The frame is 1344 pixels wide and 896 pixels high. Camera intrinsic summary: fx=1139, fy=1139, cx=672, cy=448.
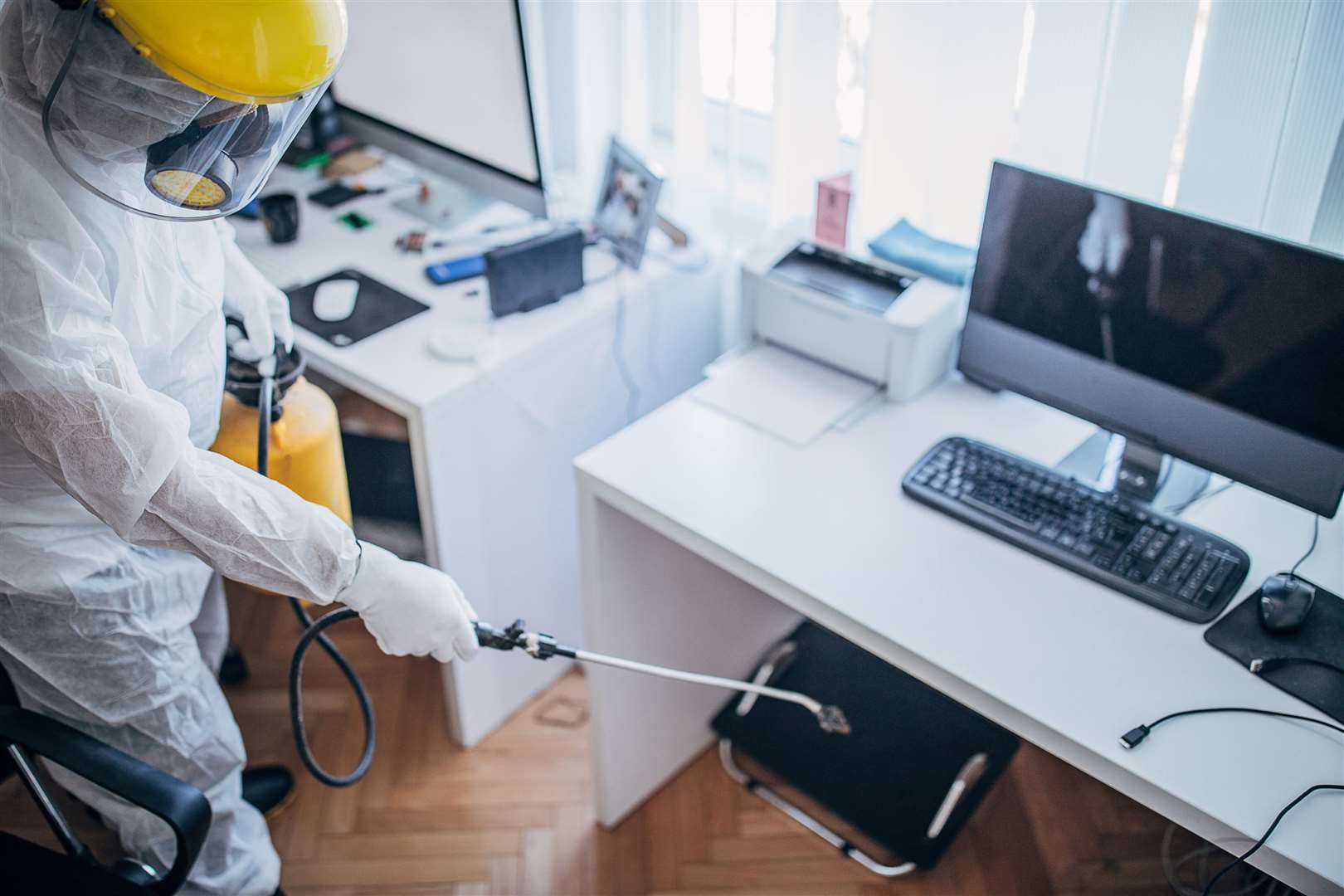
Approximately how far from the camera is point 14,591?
A: 127 cm

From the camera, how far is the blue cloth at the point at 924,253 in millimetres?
1653

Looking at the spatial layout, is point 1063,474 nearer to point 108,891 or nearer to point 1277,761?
point 1277,761

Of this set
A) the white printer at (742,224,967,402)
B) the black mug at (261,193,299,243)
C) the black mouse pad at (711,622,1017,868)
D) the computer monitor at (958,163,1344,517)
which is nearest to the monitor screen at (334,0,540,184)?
the black mug at (261,193,299,243)

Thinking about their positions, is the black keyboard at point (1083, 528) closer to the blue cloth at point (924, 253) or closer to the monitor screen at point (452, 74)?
the blue cloth at point (924, 253)

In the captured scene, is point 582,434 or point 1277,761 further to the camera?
point 582,434

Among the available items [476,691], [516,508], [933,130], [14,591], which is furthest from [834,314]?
[14,591]

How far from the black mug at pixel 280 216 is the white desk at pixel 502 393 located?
0.03m

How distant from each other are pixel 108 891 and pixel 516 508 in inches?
33.1

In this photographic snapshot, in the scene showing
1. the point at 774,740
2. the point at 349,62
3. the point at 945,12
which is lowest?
the point at 774,740

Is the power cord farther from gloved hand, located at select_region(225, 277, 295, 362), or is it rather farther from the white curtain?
gloved hand, located at select_region(225, 277, 295, 362)

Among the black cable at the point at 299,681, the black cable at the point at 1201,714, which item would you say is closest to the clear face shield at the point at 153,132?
the black cable at the point at 299,681

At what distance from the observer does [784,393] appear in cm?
168

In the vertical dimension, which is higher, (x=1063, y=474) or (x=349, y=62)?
(x=349, y=62)

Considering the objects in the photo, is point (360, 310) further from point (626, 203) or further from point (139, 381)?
point (139, 381)
